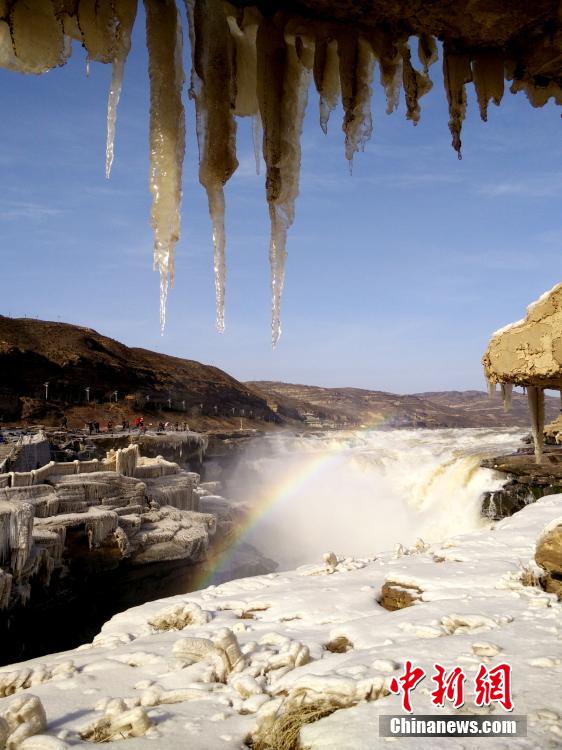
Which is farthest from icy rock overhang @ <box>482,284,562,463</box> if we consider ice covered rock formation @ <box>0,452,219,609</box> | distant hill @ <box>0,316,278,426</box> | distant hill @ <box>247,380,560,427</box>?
distant hill @ <box>247,380,560,427</box>

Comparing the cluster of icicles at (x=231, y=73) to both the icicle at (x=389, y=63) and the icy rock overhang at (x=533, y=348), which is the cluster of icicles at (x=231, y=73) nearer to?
the icicle at (x=389, y=63)

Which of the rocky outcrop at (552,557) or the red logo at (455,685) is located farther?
the rocky outcrop at (552,557)

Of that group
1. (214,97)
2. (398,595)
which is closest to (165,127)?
(214,97)

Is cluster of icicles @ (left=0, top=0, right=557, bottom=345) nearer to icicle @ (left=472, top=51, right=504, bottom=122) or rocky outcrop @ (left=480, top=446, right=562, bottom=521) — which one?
Answer: icicle @ (left=472, top=51, right=504, bottom=122)

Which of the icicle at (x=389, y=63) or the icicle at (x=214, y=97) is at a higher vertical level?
the icicle at (x=389, y=63)

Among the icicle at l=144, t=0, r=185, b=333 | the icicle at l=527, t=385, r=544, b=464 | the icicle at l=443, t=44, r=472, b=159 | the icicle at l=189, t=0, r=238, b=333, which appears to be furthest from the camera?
the icicle at l=527, t=385, r=544, b=464

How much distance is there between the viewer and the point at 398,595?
6012mm

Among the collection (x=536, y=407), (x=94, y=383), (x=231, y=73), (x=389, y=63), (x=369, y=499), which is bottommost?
(x=369, y=499)

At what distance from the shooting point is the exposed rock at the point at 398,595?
230 inches

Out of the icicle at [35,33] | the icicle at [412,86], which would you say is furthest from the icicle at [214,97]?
the icicle at [412,86]

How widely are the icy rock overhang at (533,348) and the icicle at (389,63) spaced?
140cm

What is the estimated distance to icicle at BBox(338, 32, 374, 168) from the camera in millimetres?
2295

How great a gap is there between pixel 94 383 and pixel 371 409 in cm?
5933

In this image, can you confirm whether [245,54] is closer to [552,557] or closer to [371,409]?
[552,557]
